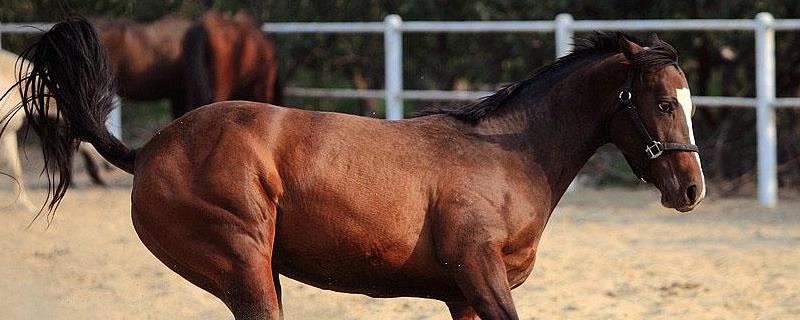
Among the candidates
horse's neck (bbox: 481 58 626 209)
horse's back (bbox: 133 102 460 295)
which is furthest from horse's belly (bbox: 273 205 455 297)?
horse's neck (bbox: 481 58 626 209)

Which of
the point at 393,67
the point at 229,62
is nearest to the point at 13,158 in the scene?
the point at 229,62

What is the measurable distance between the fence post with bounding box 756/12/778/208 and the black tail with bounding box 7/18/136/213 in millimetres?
5790

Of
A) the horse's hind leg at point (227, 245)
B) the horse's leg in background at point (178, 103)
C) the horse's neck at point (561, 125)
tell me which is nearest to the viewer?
the horse's hind leg at point (227, 245)

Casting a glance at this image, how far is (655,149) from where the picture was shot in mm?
3793

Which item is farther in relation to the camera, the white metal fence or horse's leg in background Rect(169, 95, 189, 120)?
horse's leg in background Rect(169, 95, 189, 120)

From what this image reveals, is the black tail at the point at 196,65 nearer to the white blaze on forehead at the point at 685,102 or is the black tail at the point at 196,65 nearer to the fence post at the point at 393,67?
the fence post at the point at 393,67

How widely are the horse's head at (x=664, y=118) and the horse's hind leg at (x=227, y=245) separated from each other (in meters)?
1.16

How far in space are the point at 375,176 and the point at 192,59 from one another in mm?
6910

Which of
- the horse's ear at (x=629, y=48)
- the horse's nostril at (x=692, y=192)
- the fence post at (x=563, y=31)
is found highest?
the horse's ear at (x=629, y=48)

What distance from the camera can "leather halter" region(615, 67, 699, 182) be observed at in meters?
3.78

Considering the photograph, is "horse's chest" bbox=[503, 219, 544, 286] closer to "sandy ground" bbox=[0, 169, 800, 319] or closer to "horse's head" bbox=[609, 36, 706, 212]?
"horse's head" bbox=[609, 36, 706, 212]

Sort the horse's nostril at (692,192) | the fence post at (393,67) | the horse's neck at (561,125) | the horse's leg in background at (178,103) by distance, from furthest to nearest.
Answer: the horse's leg in background at (178,103)
the fence post at (393,67)
the horse's neck at (561,125)
the horse's nostril at (692,192)

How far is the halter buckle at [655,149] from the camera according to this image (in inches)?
149

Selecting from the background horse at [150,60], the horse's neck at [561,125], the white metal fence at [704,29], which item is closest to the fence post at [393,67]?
the white metal fence at [704,29]
